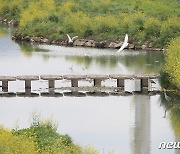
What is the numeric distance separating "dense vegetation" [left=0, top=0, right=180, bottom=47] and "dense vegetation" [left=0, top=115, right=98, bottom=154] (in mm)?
31750

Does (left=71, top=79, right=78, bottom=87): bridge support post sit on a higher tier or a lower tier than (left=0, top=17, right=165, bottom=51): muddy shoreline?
lower

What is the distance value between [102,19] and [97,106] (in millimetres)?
28157

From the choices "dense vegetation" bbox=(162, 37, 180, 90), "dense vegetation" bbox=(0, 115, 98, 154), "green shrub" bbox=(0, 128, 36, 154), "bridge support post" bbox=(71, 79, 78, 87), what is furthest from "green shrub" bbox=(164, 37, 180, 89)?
"green shrub" bbox=(0, 128, 36, 154)

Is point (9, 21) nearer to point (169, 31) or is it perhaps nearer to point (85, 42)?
point (85, 42)

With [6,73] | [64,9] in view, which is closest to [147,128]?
[6,73]

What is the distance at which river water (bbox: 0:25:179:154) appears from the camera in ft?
120

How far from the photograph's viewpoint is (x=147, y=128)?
38.5 metres

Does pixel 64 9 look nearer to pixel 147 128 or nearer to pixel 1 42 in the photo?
pixel 1 42

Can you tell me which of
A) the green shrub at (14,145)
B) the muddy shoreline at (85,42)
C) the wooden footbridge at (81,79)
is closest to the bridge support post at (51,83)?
the wooden footbridge at (81,79)

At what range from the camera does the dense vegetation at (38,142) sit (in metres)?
28.3

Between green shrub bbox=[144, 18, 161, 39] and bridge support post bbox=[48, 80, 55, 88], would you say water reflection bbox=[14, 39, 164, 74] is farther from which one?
bridge support post bbox=[48, 80, 55, 88]

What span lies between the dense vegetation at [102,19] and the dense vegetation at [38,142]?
31.8 meters

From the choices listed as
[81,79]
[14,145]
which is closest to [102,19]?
[81,79]

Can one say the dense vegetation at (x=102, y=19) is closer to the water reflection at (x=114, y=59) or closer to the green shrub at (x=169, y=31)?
the green shrub at (x=169, y=31)
